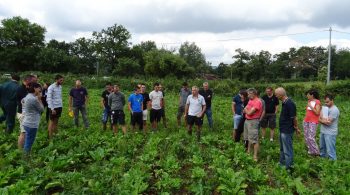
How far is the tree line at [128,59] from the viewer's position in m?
52.2

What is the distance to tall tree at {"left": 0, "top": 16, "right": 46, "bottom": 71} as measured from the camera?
62.9 metres

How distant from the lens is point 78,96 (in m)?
11.6

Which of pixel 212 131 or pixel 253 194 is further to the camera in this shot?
pixel 212 131

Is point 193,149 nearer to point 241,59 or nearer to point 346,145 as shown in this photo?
point 346,145

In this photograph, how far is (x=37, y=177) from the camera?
247 inches

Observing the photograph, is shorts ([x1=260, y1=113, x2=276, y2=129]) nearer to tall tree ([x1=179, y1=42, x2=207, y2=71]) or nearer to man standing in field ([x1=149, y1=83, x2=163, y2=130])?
man standing in field ([x1=149, y1=83, x2=163, y2=130])

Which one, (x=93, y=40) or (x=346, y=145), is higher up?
(x=93, y=40)

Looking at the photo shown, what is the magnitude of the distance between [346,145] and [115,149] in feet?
23.8

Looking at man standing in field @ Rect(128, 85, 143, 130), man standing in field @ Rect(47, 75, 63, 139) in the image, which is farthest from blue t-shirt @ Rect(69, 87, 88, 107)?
man standing in field @ Rect(128, 85, 143, 130)

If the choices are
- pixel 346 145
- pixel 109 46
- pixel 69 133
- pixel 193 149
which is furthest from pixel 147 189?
pixel 109 46

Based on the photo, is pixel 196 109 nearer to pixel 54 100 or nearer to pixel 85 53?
pixel 54 100

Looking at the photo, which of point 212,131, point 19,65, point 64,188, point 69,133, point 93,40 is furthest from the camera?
point 93,40

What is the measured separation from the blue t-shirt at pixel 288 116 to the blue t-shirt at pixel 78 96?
6.62m

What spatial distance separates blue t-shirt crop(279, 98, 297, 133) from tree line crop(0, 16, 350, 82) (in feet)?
136
